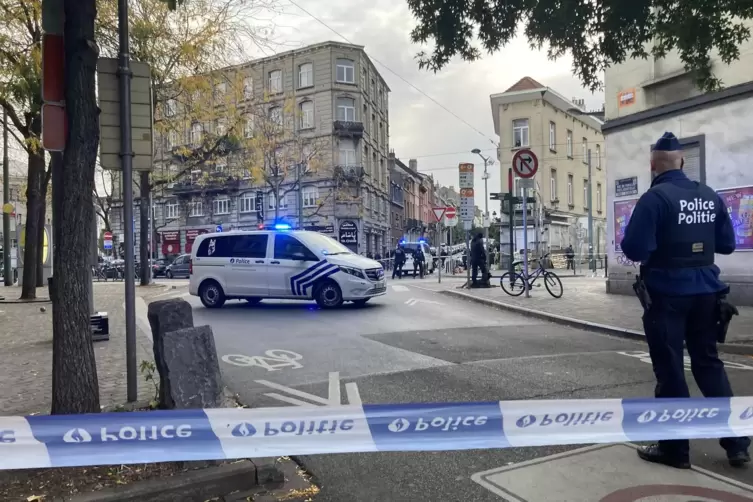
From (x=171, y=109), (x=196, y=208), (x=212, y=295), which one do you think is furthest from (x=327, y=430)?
(x=196, y=208)

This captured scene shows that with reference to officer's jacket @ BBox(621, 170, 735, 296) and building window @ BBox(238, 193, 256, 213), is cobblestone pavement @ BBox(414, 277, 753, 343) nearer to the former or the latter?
officer's jacket @ BBox(621, 170, 735, 296)

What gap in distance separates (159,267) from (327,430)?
1412 inches

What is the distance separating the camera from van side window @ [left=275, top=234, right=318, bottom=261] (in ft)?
42.5

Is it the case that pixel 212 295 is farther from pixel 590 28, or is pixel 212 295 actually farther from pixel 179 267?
pixel 179 267

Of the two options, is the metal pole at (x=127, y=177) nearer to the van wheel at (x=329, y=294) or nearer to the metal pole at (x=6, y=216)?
the van wheel at (x=329, y=294)

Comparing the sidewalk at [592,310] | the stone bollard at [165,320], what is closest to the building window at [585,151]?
the sidewalk at [592,310]

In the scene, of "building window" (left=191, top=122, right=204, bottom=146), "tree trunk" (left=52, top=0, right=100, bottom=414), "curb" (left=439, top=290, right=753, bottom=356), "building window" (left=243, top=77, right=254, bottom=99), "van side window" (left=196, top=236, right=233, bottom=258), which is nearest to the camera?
"tree trunk" (left=52, top=0, right=100, bottom=414)

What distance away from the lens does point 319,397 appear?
548 centimetres

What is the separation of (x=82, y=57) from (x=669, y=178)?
154 inches

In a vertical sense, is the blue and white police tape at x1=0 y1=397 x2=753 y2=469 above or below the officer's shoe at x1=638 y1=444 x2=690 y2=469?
above

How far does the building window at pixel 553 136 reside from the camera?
37125mm

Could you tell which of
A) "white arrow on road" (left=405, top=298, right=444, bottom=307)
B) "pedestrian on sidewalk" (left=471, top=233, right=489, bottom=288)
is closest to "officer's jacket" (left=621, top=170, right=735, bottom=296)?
"white arrow on road" (left=405, top=298, right=444, bottom=307)

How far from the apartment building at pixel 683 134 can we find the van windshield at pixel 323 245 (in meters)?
6.65

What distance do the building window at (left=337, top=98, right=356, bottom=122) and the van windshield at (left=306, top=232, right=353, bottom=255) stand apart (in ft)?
106
